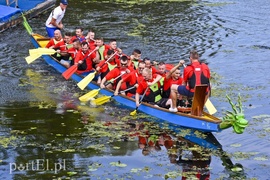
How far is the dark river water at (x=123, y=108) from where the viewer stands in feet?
40.8

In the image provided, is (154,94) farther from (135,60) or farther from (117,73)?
(135,60)

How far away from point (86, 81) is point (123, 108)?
5.47ft

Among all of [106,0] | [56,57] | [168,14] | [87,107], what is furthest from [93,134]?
Answer: [106,0]

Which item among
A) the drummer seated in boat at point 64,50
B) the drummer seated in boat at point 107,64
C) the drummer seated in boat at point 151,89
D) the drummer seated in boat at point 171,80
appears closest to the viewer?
the drummer seated in boat at point 171,80

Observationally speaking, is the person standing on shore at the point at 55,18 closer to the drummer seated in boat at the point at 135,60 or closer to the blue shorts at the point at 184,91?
the drummer seated in boat at the point at 135,60

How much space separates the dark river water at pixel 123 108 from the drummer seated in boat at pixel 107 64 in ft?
3.21

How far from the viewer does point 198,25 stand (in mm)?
26141

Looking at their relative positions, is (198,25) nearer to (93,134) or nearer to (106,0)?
(106,0)

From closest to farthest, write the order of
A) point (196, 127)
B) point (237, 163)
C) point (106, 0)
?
point (237, 163) → point (196, 127) → point (106, 0)

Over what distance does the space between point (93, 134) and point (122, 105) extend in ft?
7.79

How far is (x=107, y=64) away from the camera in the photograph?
17500 mm

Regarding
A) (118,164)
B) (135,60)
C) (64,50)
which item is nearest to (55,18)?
(64,50)

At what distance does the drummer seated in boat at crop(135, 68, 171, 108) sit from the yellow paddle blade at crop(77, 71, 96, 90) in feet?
7.38

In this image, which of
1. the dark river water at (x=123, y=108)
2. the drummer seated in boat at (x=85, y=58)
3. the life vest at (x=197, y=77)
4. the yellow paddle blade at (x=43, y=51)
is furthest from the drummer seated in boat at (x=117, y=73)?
the yellow paddle blade at (x=43, y=51)
